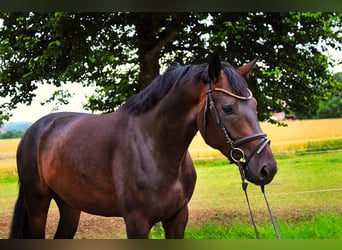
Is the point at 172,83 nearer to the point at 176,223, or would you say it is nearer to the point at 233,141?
the point at 233,141

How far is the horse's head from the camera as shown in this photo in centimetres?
205

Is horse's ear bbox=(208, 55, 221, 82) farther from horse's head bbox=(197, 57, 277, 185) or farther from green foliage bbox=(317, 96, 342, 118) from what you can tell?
green foliage bbox=(317, 96, 342, 118)

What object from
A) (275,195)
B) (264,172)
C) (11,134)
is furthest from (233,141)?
(11,134)

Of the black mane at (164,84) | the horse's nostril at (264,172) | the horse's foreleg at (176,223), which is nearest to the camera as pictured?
the horse's nostril at (264,172)

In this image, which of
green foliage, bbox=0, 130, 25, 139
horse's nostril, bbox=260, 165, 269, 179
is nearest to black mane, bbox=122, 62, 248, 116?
horse's nostril, bbox=260, 165, 269, 179

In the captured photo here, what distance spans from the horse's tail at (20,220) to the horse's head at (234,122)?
1.31 meters

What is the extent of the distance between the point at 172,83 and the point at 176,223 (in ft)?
2.38

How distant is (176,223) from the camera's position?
2.28 m

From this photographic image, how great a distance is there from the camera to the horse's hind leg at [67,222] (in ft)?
9.12

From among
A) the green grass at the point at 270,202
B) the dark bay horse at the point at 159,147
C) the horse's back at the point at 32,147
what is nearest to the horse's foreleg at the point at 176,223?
the dark bay horse at the point at 159,147

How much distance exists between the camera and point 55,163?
2516 mm

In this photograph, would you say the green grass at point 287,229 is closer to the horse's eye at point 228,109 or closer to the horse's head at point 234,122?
the horse's head at point 234,122

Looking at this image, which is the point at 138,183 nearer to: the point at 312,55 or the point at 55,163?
the point at 55,163
